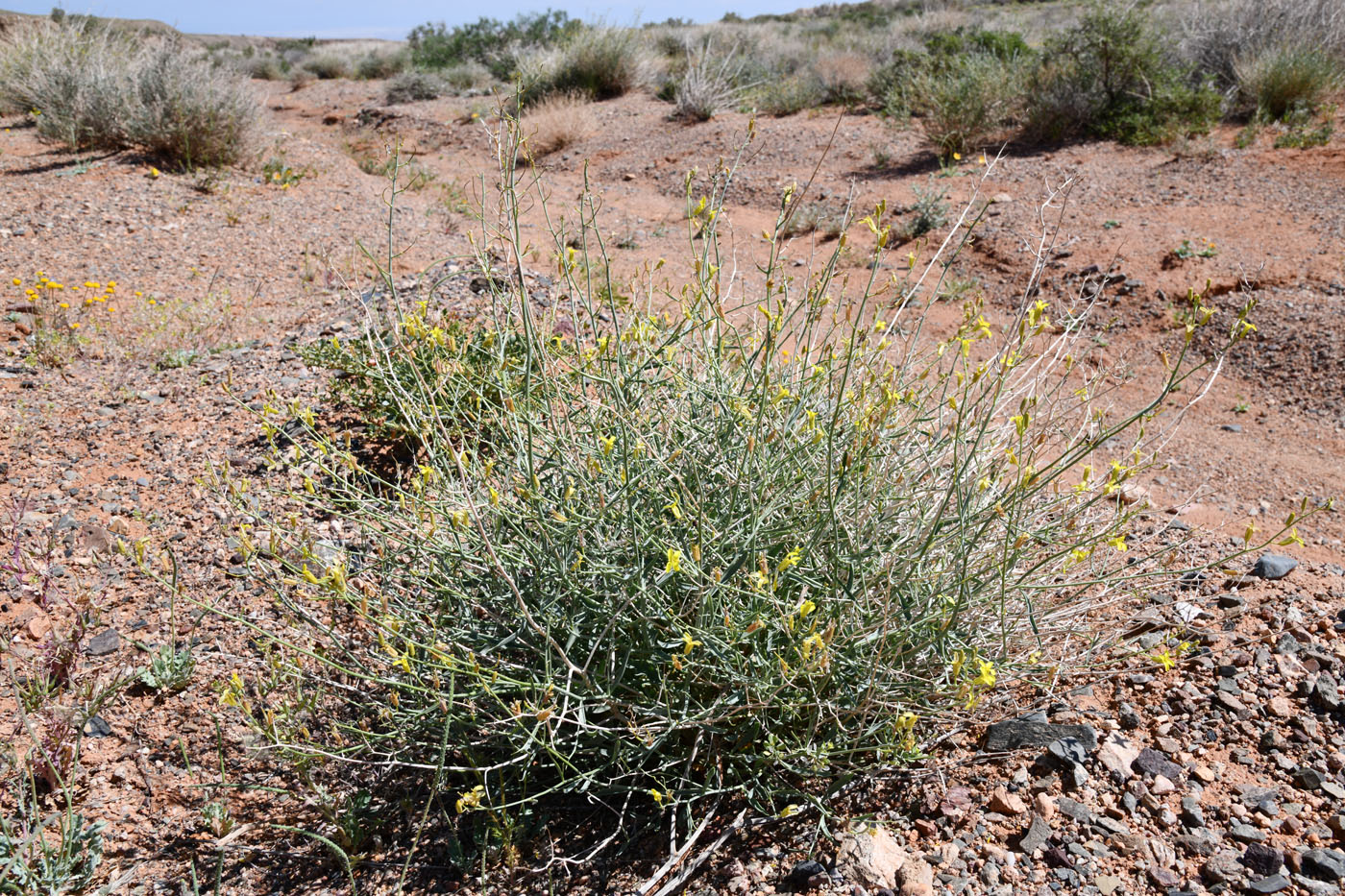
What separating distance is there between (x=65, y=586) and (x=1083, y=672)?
10.1 ft

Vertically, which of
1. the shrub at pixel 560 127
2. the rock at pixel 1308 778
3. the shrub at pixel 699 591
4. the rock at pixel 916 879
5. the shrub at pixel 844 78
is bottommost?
the rock at pixel 916 879

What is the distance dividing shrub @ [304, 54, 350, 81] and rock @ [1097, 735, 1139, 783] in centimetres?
2361

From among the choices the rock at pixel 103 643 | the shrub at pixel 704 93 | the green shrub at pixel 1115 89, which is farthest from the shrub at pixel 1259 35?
the rock at pixel 103 643

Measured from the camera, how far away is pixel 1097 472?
3.50 meters

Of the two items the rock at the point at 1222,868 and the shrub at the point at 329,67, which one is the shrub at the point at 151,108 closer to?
the rock at the point at 1222,868

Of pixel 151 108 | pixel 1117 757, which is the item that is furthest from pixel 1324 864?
pixel 151 108

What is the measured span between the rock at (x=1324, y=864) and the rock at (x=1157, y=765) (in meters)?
0.27

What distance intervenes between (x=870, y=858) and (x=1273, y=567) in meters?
1.78

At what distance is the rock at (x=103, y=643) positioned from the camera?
2.44 m

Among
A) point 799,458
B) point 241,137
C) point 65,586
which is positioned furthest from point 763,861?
point 241,137

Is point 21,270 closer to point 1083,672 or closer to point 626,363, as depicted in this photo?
point 626,363

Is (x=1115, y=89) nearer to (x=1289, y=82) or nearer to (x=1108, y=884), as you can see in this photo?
(x=1289, y=82)

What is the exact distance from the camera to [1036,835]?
1.82m

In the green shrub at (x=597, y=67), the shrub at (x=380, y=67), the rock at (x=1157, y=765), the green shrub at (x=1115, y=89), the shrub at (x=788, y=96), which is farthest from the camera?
the shrub at (x=380, y=67)
